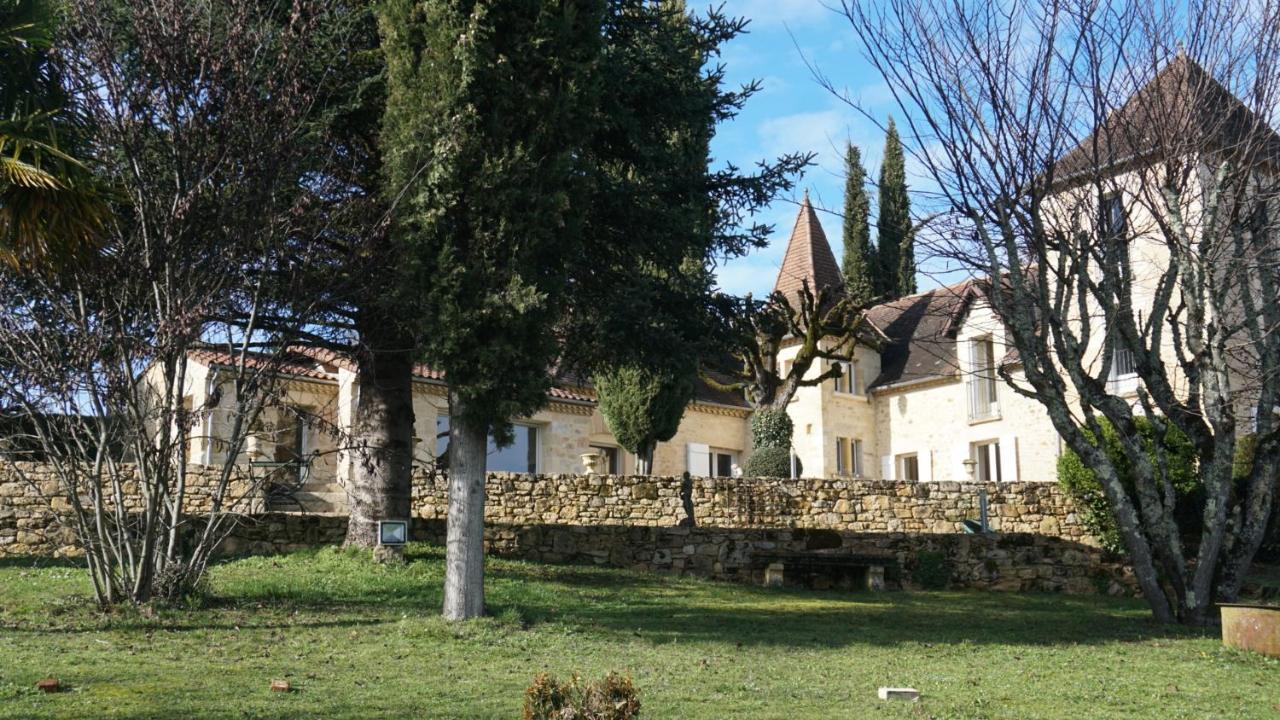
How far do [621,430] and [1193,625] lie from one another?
14445mm

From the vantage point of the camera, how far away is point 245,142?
11.0 metres

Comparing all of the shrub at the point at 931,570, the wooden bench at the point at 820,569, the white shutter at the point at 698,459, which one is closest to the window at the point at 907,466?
the white shutter at the point at 698,459

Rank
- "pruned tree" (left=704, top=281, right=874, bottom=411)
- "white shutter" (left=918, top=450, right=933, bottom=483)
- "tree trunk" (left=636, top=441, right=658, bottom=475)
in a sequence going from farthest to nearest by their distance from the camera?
"white shutter" (left=918, top=450, right=933, bottom=483) → "tree trunk" (left=636, top=441, right=658, bottom=475) → "pruned tree" (left=704, top=281, right=874, bottom=411)

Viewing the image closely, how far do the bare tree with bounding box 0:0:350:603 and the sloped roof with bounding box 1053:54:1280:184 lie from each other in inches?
340

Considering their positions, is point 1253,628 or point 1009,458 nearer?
point 1253,628

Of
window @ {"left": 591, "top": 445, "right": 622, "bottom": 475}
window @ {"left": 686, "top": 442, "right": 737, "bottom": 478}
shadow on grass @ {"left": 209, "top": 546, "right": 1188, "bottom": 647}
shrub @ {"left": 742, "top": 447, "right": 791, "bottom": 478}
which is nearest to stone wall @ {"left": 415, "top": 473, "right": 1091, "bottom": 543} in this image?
shadow on grass @ {"left": 209, "top": 546, "right": 1188, "bottom": 647}

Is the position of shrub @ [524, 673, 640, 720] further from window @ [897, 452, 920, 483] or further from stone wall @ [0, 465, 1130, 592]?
window @ [897, 452, 920, 483]

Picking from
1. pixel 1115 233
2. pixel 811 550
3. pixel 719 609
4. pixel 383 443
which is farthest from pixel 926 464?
pixel 383 443

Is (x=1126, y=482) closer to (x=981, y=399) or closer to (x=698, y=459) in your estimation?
(x=981, y=399)

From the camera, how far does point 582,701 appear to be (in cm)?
516

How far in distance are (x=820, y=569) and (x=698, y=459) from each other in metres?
13.7

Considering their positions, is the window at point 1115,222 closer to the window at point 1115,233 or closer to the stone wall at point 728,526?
the window at point 1115,233

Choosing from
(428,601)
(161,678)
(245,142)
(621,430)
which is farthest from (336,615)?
(621,430)

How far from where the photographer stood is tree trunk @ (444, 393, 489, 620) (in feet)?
36.7
